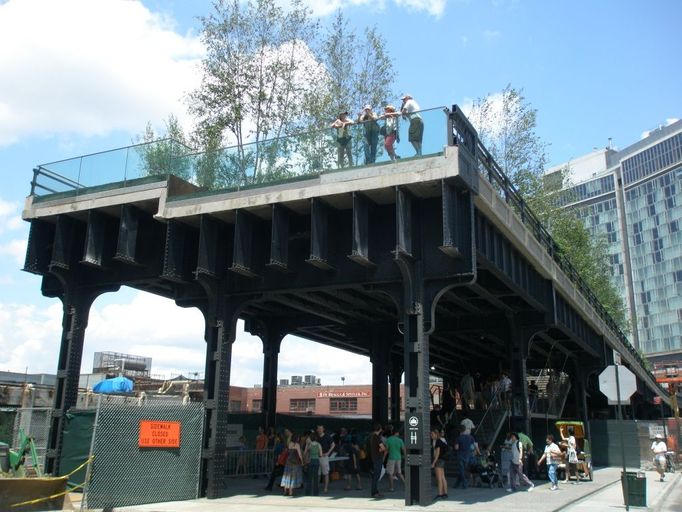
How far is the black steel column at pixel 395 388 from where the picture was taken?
3268 centimetres

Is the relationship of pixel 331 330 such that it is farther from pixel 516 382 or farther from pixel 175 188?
pixel 175 188

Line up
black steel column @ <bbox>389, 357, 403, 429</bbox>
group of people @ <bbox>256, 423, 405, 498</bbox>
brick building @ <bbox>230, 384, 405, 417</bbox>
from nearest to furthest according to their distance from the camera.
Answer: group of people @ <bbox>256, 423, 405, 498</bbox> < black steel column @ <bbox>389, 357, 403, 429</bbox> < brick building @ <bbox>230, 384, 405, 417</bbox>

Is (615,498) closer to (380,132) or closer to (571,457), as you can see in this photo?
(571,457)

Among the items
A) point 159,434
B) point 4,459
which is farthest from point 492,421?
point 4,459

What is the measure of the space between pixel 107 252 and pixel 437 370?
35.8 m

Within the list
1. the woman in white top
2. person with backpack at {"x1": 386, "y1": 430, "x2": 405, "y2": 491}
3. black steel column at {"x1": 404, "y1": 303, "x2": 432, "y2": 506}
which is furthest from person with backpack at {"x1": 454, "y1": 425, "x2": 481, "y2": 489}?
the woman in white top

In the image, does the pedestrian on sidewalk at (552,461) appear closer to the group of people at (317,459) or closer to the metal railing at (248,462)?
the group of people at (317,459)

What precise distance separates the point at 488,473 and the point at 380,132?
431 inches

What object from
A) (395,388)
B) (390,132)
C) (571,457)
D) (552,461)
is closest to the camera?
(390,132)

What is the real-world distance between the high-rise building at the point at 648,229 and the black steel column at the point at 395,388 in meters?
84.8

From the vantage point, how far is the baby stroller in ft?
64.0

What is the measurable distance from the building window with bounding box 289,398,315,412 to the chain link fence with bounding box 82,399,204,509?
7278 cm

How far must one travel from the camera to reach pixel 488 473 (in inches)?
769

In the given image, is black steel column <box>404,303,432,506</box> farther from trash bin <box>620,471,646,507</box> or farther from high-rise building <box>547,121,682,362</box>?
high-rise building <box>547,121,682,362</box>
